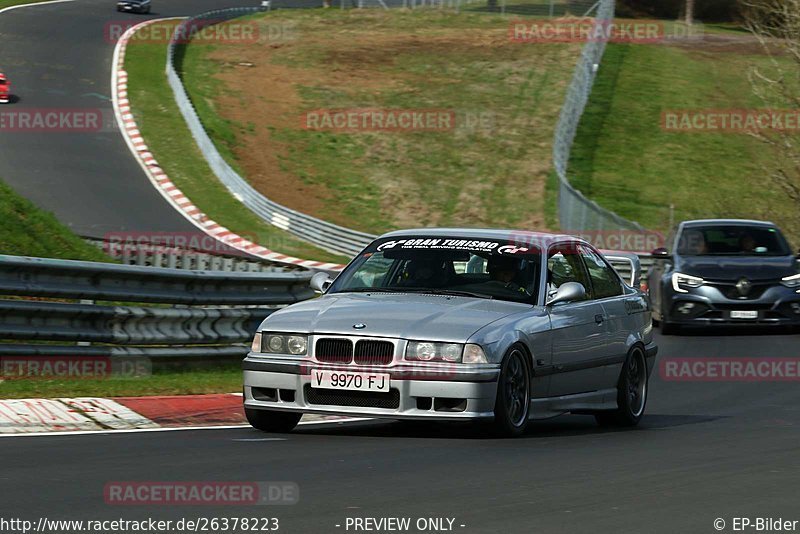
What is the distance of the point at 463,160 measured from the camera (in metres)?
47.0

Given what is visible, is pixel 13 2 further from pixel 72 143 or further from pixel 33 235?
pixel 33 235

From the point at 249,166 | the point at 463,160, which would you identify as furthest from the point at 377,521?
the point at 463,160

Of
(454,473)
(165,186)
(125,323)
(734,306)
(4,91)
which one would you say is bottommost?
(165,186)

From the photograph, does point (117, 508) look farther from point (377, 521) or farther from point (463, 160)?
point (463, 160)

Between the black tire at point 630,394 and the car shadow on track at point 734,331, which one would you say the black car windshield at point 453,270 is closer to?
the black tire at point 630,394

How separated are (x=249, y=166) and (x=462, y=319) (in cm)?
3433

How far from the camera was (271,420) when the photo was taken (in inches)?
378

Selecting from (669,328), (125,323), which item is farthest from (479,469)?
(669,328)

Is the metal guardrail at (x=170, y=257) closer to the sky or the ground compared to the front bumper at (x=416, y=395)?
closer to the ground

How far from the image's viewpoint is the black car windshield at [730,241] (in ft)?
66.2

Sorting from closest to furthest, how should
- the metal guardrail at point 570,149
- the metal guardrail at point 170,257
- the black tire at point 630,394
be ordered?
the black tire at point 630,394 < the metal guardrail at point 170,257 < the metal guardrail at point 570,149

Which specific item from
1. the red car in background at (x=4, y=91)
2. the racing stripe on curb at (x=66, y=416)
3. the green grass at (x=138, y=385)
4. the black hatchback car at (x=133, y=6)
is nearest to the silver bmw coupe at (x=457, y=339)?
the racing stripe on curb at (x=66, y=416)

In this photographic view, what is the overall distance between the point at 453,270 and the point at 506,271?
1.23 feet

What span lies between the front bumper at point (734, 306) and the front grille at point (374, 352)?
441 inches
